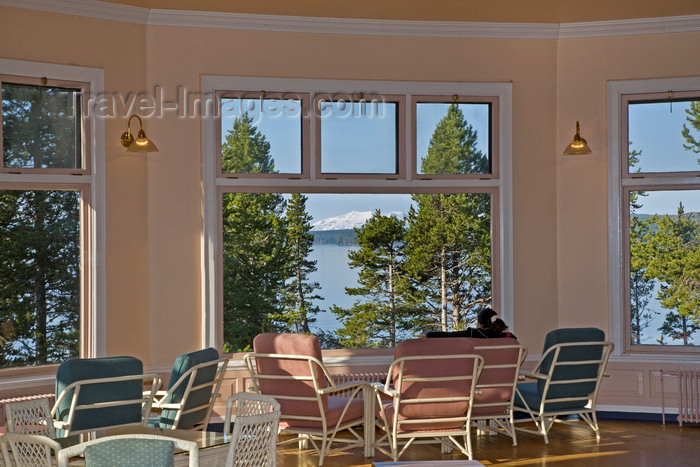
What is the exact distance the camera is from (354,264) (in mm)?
8109

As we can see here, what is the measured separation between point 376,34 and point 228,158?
1865 millimetres

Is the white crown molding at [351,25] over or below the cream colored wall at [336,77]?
over

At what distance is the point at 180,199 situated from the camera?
24.8ft

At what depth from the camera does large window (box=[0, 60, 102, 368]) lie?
22.2 feet

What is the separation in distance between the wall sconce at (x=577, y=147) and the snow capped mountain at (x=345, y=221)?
1.72m

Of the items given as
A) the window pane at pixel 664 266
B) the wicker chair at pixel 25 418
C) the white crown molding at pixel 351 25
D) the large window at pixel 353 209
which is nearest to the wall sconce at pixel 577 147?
the large window at pixel 353 209

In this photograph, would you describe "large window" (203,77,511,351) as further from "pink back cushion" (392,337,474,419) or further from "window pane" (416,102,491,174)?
"pink back cushion" (392,337,474,419)

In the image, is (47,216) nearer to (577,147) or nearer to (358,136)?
(358,136)

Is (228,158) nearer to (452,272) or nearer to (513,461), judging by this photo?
(452,272)

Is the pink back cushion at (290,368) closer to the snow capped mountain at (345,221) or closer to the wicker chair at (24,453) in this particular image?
the snow capped mountain at (345,221)

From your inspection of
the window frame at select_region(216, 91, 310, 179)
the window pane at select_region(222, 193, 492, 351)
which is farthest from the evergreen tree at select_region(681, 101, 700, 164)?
the window frame at select_region(216, 91, 310, 179)

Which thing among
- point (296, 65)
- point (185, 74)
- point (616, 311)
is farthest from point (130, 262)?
point (616, 311)

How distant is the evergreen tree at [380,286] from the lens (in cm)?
805

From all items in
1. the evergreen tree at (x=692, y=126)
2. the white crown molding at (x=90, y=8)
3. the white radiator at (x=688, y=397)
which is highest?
the white crown molding at (x=90, y=8)
